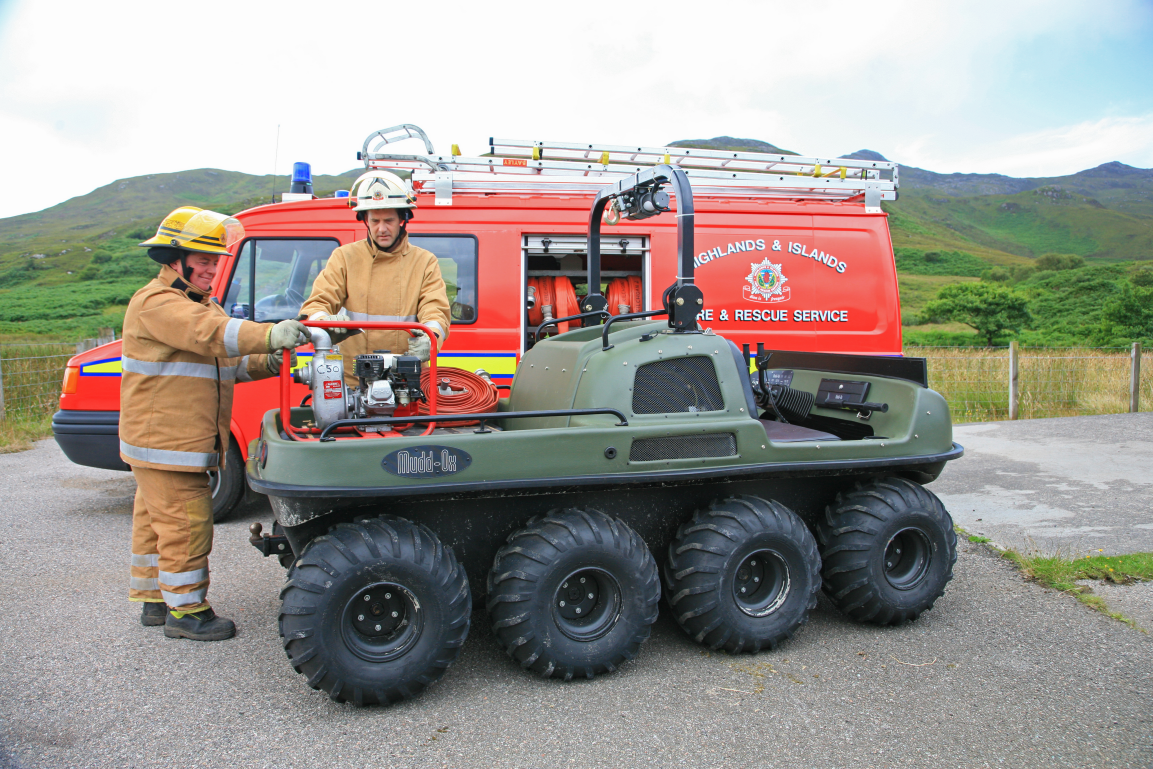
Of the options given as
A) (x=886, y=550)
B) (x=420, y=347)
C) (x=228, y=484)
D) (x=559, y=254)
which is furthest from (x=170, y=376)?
(x=886, y=550)

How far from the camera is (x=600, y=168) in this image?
635 cm

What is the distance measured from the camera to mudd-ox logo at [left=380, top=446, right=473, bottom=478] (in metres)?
2.87

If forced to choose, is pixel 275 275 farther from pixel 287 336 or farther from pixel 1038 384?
pixel 1038 384

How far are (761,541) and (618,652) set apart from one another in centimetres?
81

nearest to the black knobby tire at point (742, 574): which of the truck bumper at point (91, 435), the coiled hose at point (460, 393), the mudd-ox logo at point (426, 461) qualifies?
the mudd-ox logo at point (426, 461)

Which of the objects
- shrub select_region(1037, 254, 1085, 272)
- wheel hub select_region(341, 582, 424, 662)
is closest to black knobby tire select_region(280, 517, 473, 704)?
wheel hub select_region(341, 582, 424, 662)

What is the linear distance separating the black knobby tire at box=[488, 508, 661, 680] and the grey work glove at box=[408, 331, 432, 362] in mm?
1051

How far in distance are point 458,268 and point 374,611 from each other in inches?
140

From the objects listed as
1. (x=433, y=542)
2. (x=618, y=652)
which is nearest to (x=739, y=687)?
(x=618, y=652)

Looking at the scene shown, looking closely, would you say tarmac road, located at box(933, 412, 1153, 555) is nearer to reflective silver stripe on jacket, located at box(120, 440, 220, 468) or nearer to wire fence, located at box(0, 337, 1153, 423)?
wire fence, located at box(0, 337, 1153, 423)

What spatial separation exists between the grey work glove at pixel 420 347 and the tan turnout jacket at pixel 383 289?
216mm

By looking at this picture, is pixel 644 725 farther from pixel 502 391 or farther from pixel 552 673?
pixel 502 391

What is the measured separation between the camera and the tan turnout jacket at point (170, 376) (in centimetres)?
332

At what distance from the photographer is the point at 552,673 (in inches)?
121
